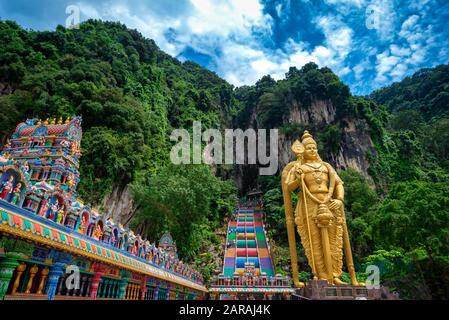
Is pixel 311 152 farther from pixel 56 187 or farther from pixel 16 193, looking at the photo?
pixel 16 193

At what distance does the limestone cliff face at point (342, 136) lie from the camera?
1185 inches

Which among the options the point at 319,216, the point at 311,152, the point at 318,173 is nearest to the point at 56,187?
the point at 319,216

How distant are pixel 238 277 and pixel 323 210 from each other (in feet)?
25.9

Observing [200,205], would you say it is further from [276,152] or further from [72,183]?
[276,152]

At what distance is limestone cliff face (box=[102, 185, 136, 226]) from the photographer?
15703mm

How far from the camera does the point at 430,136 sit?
35.2 m

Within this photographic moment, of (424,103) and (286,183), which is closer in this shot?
(286,183)

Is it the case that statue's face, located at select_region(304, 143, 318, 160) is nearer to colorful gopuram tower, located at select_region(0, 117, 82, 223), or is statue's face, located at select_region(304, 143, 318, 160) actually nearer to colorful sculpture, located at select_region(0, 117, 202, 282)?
colorful sculpture, located at select_region(0, 117, 202, 282)

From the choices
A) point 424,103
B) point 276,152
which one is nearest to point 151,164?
point 276,152

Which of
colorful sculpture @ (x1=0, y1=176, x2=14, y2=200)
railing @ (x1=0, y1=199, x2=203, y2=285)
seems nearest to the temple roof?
railing @ (x1=0, y1=199, x2=203, y2=285)

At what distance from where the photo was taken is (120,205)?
16.7 meters

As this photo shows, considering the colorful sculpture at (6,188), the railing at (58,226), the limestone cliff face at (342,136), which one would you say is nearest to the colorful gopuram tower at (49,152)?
the railing at (58,226)

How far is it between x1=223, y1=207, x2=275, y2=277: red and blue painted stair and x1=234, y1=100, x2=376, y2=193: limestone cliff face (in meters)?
9.43
